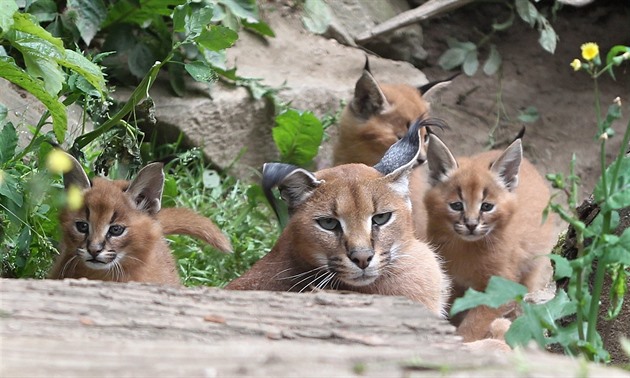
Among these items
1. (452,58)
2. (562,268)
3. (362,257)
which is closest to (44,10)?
(362,257)

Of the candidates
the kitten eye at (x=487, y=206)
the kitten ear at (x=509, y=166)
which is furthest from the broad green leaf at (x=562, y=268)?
the kitten ear at (x=509, y=166)

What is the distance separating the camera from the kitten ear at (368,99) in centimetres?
885

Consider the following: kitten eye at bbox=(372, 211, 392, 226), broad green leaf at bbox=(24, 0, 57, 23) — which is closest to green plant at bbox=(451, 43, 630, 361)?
kitten eye at bbox=(372, 211, 392, 226)

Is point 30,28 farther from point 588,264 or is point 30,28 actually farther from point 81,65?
point 588,264

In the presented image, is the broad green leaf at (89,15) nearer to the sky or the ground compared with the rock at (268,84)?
nearer to the sky

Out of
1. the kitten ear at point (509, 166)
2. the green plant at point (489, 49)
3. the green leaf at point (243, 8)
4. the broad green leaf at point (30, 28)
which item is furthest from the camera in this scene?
the green plant at point (489, 49)

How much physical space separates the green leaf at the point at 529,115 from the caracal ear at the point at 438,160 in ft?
10.6

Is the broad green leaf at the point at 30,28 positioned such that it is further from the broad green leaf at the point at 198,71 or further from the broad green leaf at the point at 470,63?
the broad green leaf at the point at 470,63

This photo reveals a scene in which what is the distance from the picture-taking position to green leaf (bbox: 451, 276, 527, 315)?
153 inches

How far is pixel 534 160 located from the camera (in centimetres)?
1037

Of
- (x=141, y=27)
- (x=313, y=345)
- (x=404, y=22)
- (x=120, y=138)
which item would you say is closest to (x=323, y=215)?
(x=120, y=138)

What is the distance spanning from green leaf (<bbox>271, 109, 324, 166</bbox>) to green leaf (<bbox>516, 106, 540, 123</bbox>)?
2952 mm

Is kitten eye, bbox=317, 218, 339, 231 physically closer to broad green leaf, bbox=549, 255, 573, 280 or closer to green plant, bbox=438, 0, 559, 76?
broad green leaf, bbox=549, 255, 573, 280

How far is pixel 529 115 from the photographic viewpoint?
10703 mm
